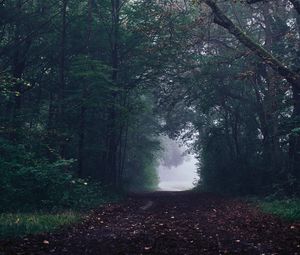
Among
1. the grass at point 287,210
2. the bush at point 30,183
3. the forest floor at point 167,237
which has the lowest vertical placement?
the forest floor at point 167,237

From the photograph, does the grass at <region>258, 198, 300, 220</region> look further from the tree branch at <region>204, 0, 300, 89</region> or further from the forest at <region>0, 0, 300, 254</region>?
the tree branch at <region>204, 0, 300, 89</region>

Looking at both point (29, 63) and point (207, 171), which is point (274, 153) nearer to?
point (207, 171)

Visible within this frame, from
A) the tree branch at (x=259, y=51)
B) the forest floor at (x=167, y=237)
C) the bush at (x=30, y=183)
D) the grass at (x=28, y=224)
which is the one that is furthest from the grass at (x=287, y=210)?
the bush at (x=30, y=183)

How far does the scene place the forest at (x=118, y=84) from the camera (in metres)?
15.3

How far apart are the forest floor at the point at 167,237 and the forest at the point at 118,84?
308 centimetres

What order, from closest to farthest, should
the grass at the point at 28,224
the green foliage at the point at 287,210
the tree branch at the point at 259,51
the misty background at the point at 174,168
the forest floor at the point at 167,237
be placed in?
the forest floor at the point at 167,237
the grass at the point at 28,224
the green foliage at the point at 287,210
the tree branch at the point at 259,51
the misty background at the point at 174,168

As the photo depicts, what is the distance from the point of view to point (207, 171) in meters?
32.8

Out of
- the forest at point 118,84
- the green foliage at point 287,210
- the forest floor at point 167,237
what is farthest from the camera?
the forest at point 118,84

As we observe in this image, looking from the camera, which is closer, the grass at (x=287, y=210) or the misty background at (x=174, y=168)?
the grass at (x=287, y=210)

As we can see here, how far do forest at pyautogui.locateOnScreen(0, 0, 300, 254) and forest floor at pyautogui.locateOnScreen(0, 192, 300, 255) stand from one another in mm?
3079

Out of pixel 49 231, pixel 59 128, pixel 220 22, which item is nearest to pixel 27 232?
pixel 49 231

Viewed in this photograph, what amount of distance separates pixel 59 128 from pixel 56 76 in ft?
21.3

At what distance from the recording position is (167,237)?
8875 mm

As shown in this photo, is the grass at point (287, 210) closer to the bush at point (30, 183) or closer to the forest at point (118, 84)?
the forest at point (118, 84)
